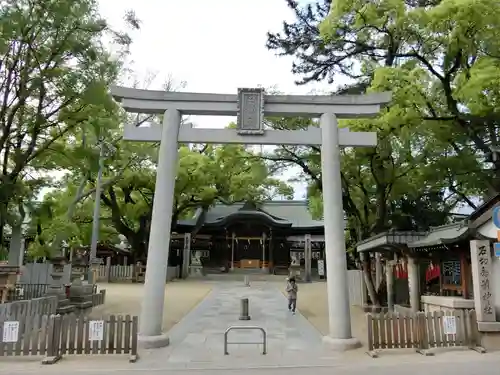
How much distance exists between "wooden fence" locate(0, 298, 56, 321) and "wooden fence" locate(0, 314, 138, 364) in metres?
0.37

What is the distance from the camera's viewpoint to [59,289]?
1470 centimetres

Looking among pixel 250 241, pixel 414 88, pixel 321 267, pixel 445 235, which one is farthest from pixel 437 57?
pixel 250 241

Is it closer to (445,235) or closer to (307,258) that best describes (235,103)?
(445,235)

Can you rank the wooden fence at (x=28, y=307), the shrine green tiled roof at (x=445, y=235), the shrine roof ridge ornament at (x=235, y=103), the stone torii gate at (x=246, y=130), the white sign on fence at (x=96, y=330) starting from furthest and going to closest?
the shrine roof ridge ornament at (x=235, y=103) → the shrine green tiled roof at (x=445, y=235) → the stone torii gate at (x=246, y=130) → the wooden fence at (x=28, y=307) → the white sign on fence at (x=96, y=330)

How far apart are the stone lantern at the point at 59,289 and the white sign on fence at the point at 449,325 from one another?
11485 mm

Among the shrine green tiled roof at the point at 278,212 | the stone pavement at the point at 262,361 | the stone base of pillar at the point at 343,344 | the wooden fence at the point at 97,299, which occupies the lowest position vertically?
the stone pavement at the point at 262,361

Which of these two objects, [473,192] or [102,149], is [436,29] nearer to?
[473,192]

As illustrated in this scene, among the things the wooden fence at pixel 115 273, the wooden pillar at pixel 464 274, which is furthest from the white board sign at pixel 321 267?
the wooden pillar at pixel 464 274

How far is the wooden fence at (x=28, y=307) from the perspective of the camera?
1016 centimetres

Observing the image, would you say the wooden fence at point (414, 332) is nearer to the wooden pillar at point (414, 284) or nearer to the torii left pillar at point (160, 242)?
the wooden pillar at point (414, 284)

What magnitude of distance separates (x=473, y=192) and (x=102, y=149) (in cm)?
1949

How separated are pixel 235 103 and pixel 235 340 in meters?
6.18

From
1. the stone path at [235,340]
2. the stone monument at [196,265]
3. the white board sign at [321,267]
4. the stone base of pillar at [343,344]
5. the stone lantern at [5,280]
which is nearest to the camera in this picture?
the stone path at [235,340]

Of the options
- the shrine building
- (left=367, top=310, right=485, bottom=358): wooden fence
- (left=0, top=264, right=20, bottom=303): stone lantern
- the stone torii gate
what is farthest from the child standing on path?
the shrine building
